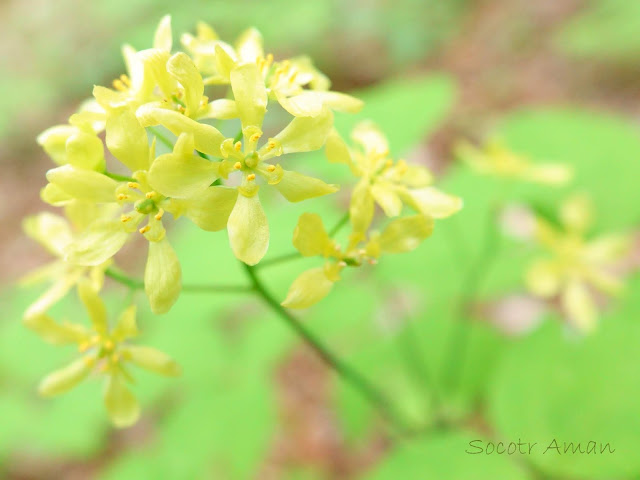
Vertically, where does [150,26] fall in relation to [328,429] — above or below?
above

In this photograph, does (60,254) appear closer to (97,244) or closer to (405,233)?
(97,244)

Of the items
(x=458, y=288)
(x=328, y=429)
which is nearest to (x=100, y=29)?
(x=328, y=429)

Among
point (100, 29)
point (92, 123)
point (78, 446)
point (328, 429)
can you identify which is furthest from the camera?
point (100, 29)

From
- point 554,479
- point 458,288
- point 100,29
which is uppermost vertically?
point 100,29

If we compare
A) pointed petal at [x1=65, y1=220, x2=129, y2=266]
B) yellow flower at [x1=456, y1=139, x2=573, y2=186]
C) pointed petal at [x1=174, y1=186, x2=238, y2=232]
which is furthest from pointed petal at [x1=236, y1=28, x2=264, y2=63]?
yellow flower at [x1=456, y1=139, x2=573, y2=186]

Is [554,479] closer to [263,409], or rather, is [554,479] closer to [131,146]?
[263,409]

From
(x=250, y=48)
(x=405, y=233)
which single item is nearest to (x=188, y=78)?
(x=250, y=48)

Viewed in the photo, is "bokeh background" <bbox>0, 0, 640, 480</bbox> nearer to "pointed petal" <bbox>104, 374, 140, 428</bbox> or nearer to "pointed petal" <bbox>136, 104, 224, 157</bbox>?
"pointed petal" <bbox>104, 374, 140, 428</bbox>
